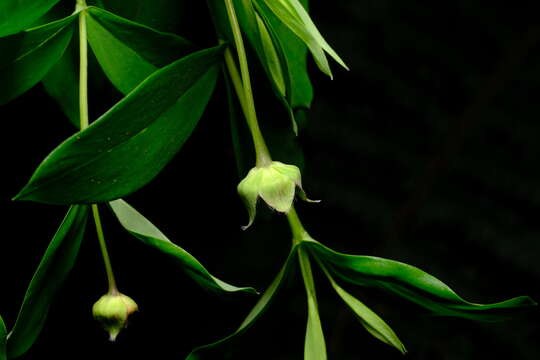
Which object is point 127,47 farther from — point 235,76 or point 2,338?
point 2,338

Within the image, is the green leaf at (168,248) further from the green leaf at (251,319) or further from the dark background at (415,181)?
Result: the dark background at (415,181)

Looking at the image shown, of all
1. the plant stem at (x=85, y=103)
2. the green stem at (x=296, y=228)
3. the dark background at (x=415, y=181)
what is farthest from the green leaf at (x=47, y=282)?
the dark background at (x=415, y=181)

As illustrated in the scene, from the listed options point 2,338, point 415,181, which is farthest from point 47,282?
point 415,181

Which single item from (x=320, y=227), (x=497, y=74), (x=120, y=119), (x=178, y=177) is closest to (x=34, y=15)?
(x=120, y=119)

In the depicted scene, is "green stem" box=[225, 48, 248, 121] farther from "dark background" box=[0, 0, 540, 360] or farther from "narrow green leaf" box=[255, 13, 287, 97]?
"dark background" box=[0, 0, 540, 360]

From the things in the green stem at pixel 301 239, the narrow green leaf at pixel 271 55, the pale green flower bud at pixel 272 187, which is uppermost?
the narrow green leaf at pixel 271 55

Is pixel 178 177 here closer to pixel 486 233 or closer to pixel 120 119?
pixel 120 119
